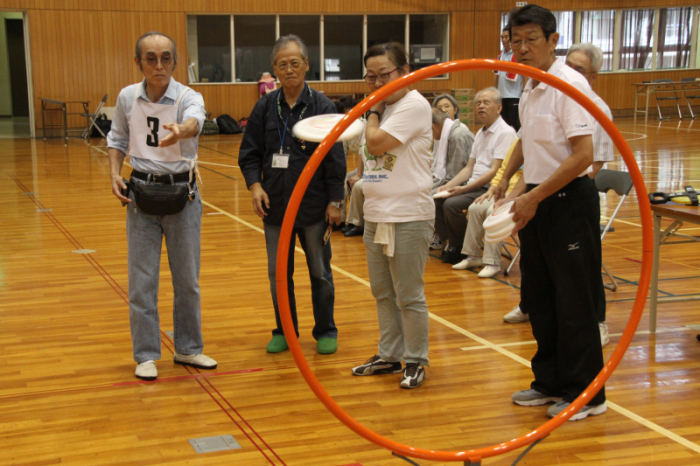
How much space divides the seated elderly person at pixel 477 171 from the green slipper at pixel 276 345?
2.36 metres

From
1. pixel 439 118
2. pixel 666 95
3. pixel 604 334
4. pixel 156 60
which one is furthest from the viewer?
pixel 666 95

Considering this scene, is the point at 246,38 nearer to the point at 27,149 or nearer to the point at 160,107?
the point at 27,149

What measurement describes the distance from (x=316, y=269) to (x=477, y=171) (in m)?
2.48

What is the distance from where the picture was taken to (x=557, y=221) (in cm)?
281

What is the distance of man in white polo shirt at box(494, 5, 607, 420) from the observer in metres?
2.66

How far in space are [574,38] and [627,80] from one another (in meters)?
2.12

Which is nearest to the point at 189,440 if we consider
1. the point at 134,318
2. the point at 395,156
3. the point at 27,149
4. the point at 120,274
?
the point at 134,318

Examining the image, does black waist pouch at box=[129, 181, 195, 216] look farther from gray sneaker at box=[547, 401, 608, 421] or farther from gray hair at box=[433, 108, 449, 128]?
gray hair at box=[433, 108, 449, 128]

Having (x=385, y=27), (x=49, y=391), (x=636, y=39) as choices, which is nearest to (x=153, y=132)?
(x=49, y=391)

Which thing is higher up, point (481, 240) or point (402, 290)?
point (402, 290)

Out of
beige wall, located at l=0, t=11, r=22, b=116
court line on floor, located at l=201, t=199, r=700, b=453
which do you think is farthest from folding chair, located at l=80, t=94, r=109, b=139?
court line on floor, located at l=201, t=199, r=700, b=453

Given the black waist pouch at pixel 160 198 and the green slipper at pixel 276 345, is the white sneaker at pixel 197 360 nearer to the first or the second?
the green slipper at pixel 276 345

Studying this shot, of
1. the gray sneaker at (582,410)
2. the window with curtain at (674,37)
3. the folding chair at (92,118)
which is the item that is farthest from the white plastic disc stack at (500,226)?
the window with curtain at (674,37)

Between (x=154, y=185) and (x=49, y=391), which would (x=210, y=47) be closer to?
(x=154, y=185)
